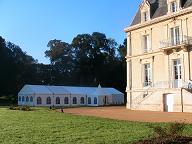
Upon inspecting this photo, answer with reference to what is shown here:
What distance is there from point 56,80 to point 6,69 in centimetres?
1728

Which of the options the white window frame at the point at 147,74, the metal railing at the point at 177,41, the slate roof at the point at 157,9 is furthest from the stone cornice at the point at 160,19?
the white window frame at the point at 147,74

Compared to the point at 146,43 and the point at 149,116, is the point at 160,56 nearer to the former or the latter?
the point at 146,43

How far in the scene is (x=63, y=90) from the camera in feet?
193

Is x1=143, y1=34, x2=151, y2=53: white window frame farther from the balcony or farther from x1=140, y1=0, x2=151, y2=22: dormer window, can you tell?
the balcony

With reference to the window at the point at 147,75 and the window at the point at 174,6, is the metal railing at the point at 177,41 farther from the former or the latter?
the window at the point at 147,75

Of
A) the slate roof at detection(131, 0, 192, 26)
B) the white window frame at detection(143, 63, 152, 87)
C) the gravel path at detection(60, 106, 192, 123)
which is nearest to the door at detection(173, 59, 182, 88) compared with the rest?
the white window frame at detection(143, 63, 152, 87)

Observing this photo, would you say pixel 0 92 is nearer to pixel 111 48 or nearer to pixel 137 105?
pixel 111 48

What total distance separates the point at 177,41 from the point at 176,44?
2.78 ft

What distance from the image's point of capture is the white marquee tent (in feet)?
184

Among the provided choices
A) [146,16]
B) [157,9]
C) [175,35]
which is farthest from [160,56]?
[157,9]

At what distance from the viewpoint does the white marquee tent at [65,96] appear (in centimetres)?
5606

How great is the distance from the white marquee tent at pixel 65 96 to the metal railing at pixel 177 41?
24.3 m

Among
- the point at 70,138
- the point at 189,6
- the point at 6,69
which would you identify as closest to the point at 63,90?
the point at 6,69

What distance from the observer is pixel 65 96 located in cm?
5850
